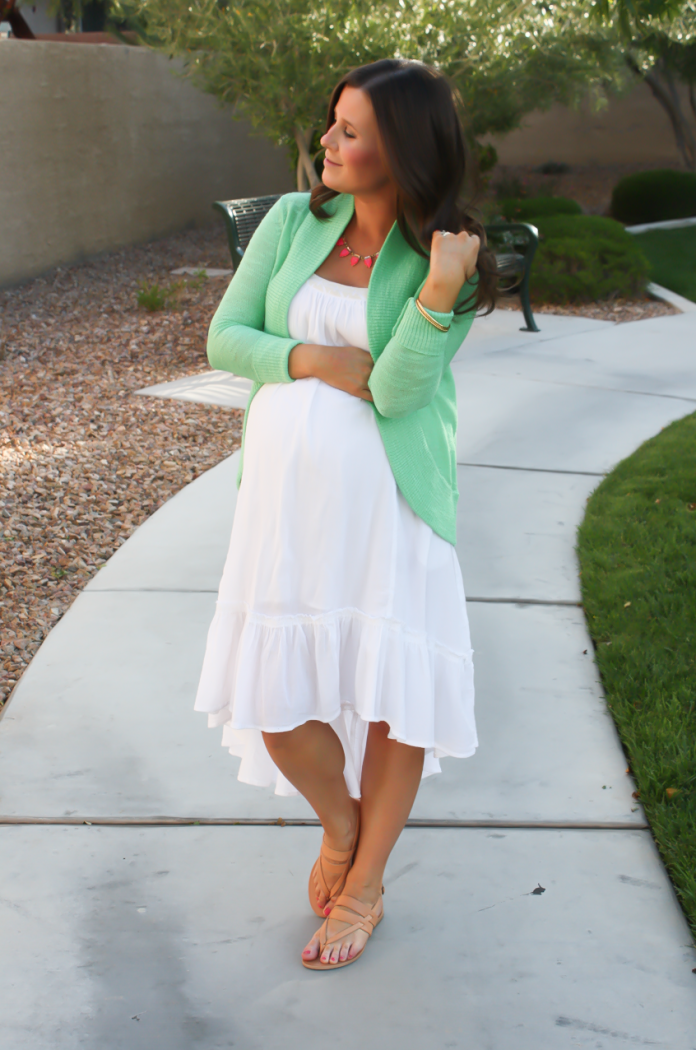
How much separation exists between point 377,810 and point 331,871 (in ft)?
0.71

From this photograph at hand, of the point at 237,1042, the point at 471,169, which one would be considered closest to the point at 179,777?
the point at 237,1042

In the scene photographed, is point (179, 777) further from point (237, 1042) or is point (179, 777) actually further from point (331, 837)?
point (237, 1042)

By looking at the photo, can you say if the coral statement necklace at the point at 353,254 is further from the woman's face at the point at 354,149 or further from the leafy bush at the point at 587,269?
the leafy bush at the point at 587,269

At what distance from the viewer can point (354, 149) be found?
1.72m

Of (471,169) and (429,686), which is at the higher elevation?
(471,169)

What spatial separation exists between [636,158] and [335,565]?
20217mm

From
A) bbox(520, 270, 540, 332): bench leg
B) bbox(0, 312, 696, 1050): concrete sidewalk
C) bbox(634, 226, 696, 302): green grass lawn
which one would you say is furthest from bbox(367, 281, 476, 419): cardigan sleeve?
bbox(634, 226, 696, 302): green grass lawn

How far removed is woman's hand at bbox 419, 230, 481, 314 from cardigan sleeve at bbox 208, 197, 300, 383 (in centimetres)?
32

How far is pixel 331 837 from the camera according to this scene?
211 centimetres

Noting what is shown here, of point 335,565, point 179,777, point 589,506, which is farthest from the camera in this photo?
point 589,506

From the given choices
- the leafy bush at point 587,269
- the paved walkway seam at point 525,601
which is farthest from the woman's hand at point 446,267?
the leafy bush at point 587,269

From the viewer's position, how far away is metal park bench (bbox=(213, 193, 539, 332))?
705 centimetres

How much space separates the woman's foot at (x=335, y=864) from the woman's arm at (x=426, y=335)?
0.96m

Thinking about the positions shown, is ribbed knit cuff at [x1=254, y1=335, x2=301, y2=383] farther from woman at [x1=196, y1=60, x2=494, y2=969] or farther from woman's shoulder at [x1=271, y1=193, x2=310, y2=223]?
woman's shoulder at [x1=271, y1=193, x2=310, y2=223]
